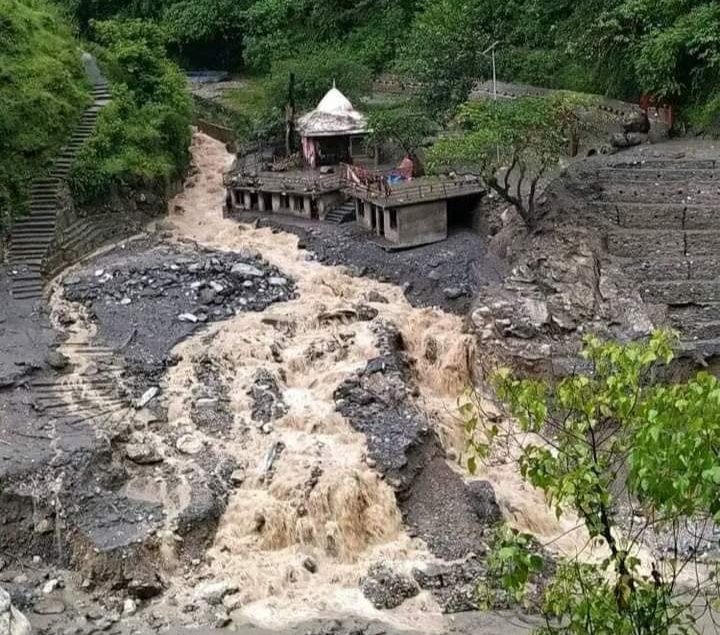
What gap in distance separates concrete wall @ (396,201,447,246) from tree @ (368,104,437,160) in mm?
4074

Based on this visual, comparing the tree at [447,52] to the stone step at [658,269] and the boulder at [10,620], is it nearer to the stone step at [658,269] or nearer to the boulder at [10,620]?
the stone step at [658,269]

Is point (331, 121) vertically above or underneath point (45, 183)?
above

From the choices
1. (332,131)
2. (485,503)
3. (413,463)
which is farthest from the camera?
(332,131)

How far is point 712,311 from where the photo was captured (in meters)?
25.3

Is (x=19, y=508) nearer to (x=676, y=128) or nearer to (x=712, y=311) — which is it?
(x=712, y=311)

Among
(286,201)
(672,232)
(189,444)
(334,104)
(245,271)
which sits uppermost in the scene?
(334,104)

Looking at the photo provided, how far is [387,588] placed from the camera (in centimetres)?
1873

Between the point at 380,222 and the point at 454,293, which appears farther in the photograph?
the point at 380,222

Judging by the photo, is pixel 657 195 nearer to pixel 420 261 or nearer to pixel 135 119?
pixel 420 261

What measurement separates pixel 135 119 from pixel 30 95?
4536 mm

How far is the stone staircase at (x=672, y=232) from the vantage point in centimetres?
2562

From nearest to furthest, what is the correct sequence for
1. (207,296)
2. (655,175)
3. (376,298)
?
(207,296), (376,298), (655,175)

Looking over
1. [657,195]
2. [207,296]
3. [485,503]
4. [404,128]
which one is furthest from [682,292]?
[207,296]

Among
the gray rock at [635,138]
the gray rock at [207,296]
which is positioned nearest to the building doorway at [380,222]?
the gray rock at [207,296]
